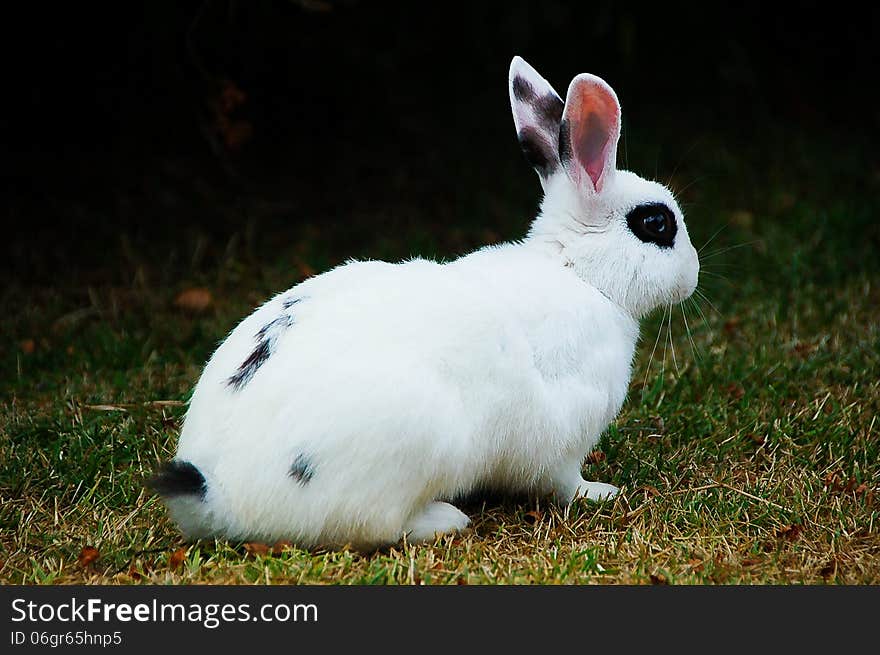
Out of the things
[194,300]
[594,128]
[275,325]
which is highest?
[594,128]

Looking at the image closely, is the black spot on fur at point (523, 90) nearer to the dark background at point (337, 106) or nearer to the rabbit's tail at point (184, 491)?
the rabbit's tail at point (184, 491)

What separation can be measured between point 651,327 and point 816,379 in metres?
0.88

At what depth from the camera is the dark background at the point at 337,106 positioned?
20.2 feet

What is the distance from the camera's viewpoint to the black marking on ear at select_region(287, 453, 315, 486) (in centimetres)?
295

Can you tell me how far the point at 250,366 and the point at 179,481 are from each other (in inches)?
13.4

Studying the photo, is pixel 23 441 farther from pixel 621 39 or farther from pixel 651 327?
pixel 621 39

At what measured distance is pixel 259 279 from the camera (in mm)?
5719

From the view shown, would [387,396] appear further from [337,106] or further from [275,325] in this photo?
[337,106]

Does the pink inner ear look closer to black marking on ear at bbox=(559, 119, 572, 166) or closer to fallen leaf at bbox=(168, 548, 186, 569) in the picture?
black marking on ear at bbox=(559, 119, 572, 166)

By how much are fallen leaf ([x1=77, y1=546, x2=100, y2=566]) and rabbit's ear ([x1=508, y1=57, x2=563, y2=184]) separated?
1648 millimetres

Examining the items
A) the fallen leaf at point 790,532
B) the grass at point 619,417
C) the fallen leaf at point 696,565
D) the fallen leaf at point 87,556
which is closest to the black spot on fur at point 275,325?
the grass at point 619,417

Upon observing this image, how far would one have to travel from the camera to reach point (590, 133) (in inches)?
135

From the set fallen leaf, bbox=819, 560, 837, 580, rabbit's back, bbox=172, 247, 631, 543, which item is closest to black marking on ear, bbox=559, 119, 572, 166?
rabbit's back, bbox=172, 247, 631, 543

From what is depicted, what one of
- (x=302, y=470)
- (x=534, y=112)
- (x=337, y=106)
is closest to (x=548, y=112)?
(x=534, y=112)
